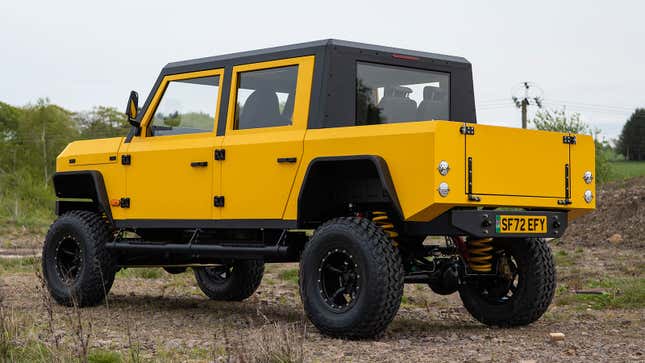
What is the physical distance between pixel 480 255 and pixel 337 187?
1.28m

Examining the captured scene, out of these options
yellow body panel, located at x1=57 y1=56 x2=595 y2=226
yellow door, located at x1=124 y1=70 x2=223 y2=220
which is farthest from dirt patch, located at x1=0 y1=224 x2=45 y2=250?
yellow body panel, located at x1=57 y1=56 x2=595 y2=226

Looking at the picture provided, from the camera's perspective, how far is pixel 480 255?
305 inches

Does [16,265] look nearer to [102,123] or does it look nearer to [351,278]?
[351,278]

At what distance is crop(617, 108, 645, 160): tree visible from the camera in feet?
231

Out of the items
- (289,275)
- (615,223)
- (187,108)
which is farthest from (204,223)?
(615,223)

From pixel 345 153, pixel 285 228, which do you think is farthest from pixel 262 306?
pixel 345 153

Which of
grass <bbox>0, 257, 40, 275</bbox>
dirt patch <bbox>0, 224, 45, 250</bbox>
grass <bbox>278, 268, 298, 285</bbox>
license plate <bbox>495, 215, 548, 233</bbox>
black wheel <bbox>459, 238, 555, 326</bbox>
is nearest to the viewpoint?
license plate <bbox>495, 215, 548, 233</bbox>

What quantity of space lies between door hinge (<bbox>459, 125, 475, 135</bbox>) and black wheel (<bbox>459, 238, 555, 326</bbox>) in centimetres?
162

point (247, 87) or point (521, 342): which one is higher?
point (247, 87)

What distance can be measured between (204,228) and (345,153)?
1963 mm

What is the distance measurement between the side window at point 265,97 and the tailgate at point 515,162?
1.72 meters

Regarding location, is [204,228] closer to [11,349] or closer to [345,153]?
[345,153]

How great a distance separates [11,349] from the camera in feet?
19.0

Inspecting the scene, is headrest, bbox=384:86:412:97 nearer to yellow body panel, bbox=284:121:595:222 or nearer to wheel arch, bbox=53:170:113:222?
yellow body panel, bbox=284:121:595:222
